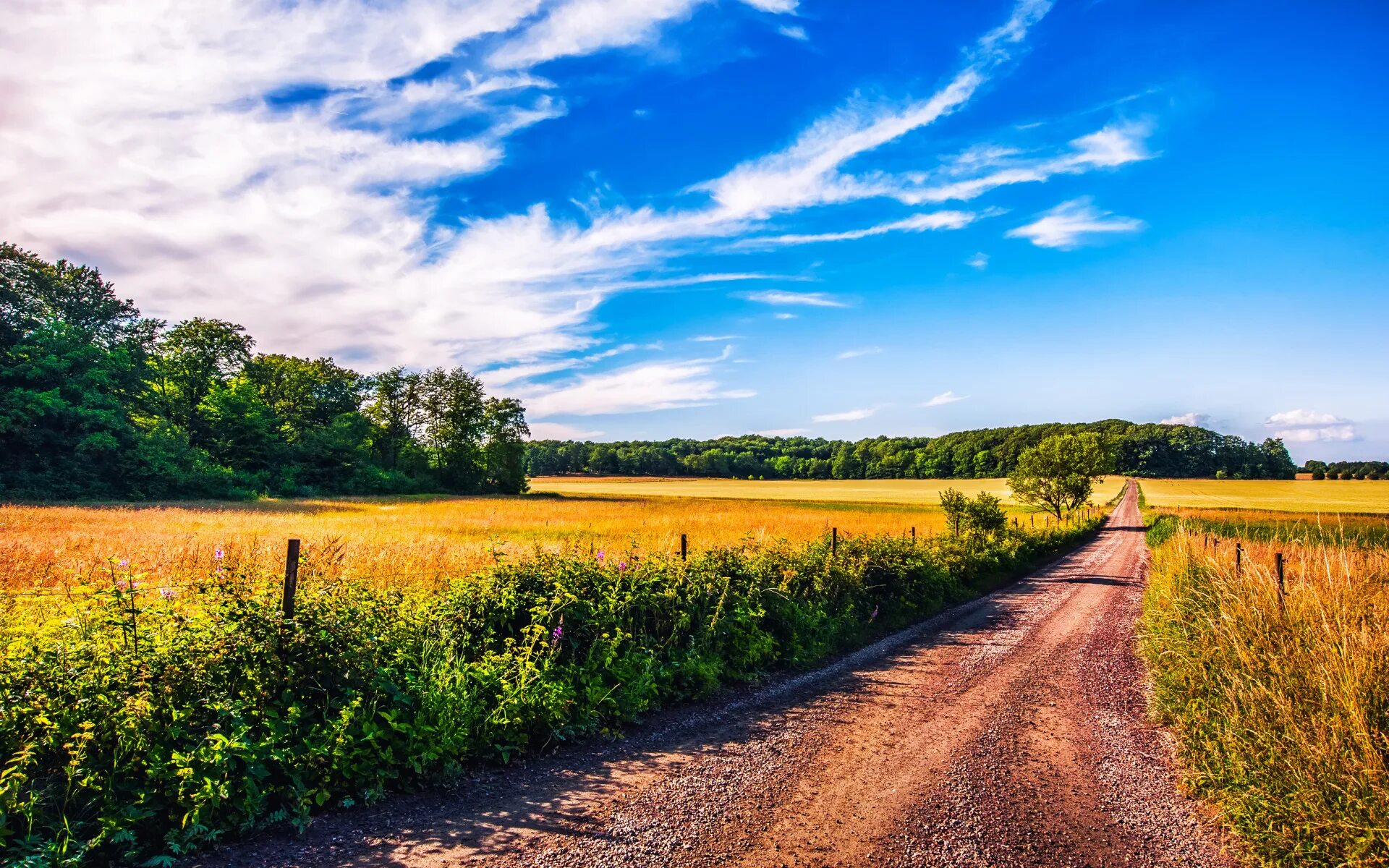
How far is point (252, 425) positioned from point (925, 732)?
195 feet

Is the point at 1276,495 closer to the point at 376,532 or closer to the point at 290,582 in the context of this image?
the point at 376,532

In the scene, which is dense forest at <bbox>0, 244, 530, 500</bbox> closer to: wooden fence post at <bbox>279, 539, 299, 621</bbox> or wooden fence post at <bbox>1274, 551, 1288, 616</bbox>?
wooden fence post at <bbox>279, 539, 299, 621</bbox>

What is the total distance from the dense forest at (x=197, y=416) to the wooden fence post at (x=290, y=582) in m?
41.0

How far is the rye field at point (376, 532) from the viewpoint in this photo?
9688 mm

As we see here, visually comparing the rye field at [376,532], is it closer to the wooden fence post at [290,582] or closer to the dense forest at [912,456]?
the wooden fence post at [290,582]

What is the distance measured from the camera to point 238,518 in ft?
84.5

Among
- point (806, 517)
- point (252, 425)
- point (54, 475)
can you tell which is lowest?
point (806, 517)

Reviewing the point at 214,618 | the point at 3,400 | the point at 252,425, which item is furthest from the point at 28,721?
the point at 252,425

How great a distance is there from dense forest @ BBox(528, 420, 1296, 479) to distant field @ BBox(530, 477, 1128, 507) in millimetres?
7073

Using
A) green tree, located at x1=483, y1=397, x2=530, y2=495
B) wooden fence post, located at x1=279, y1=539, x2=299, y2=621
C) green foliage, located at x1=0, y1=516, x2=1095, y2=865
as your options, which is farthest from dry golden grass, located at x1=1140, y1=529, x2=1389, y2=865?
green tree, located at x1=483, y1=397, x2=530, y2=495

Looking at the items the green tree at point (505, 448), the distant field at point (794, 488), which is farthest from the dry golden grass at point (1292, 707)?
the green tree at point (505, 448)

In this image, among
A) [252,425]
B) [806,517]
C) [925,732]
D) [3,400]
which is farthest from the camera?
[252,425]

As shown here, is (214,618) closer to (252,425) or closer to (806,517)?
(806,517)

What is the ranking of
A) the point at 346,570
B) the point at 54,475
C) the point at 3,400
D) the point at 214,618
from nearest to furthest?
the point at 214,618 < the point at 346,570 < the point at 3,400 < the point at 54,475
